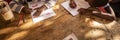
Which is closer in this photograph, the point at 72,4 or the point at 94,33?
the point at 94,33

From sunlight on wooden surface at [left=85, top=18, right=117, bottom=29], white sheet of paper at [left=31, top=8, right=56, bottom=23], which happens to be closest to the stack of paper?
white sheet of paper at [left=31, top=8, right=56, bottom=23]

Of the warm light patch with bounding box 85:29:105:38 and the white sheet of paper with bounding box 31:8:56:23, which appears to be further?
the white sheet of paper with bounding box 31:8:56:23

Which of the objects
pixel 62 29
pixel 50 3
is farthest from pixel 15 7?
pixel 62 29

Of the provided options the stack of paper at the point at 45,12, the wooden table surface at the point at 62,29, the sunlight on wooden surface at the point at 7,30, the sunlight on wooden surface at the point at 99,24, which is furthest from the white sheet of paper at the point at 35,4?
the sunlight on wooden surface at the point at 99,24

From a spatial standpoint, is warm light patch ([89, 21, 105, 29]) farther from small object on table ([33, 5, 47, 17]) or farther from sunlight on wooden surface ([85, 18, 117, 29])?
small object on table ([33, 5, 47, 17])

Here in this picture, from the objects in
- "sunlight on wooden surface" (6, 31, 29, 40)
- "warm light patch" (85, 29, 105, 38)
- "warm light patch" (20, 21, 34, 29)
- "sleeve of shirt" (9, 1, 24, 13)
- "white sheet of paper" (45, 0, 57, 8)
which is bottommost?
"sunlight on wooden surface" (6, 31, 29, 40)

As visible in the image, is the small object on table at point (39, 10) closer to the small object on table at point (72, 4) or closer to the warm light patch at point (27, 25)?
the warm light patch at point (27, 25)

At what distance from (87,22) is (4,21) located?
0.58 m

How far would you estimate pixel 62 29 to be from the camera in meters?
1.13

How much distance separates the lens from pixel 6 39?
111 centimetres

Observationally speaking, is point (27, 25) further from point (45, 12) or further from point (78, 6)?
point (78, 6)

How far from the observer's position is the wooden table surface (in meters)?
1.09

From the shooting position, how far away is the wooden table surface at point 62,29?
1091mm

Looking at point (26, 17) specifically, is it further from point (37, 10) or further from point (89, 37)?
point (89, 37)
